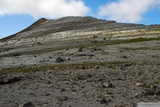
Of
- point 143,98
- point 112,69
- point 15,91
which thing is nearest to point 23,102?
point 15,91

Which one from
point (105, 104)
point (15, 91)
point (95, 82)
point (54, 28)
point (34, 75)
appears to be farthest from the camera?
point (54, 28)

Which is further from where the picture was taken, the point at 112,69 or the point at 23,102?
the point at 112,69

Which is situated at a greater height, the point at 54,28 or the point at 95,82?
the point at 54,28

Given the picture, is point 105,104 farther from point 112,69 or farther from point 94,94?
point 112,69

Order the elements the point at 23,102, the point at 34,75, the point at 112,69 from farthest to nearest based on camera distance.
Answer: the point at 112,69
the point at 34,75
the point at 23,102

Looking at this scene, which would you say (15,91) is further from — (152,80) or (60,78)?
(152,80)

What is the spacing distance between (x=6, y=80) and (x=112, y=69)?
22.0 feet

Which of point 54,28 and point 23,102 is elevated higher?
point 54,28

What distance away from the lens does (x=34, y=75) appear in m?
19.0

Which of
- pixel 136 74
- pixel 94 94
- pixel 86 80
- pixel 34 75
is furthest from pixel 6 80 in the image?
pixel 136 74

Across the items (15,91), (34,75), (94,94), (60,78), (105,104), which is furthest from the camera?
(34,75)

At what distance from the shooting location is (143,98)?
1234 cm

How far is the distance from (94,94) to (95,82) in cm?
261

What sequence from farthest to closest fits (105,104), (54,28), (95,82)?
(54,28) → (95,82) → (105,104)
